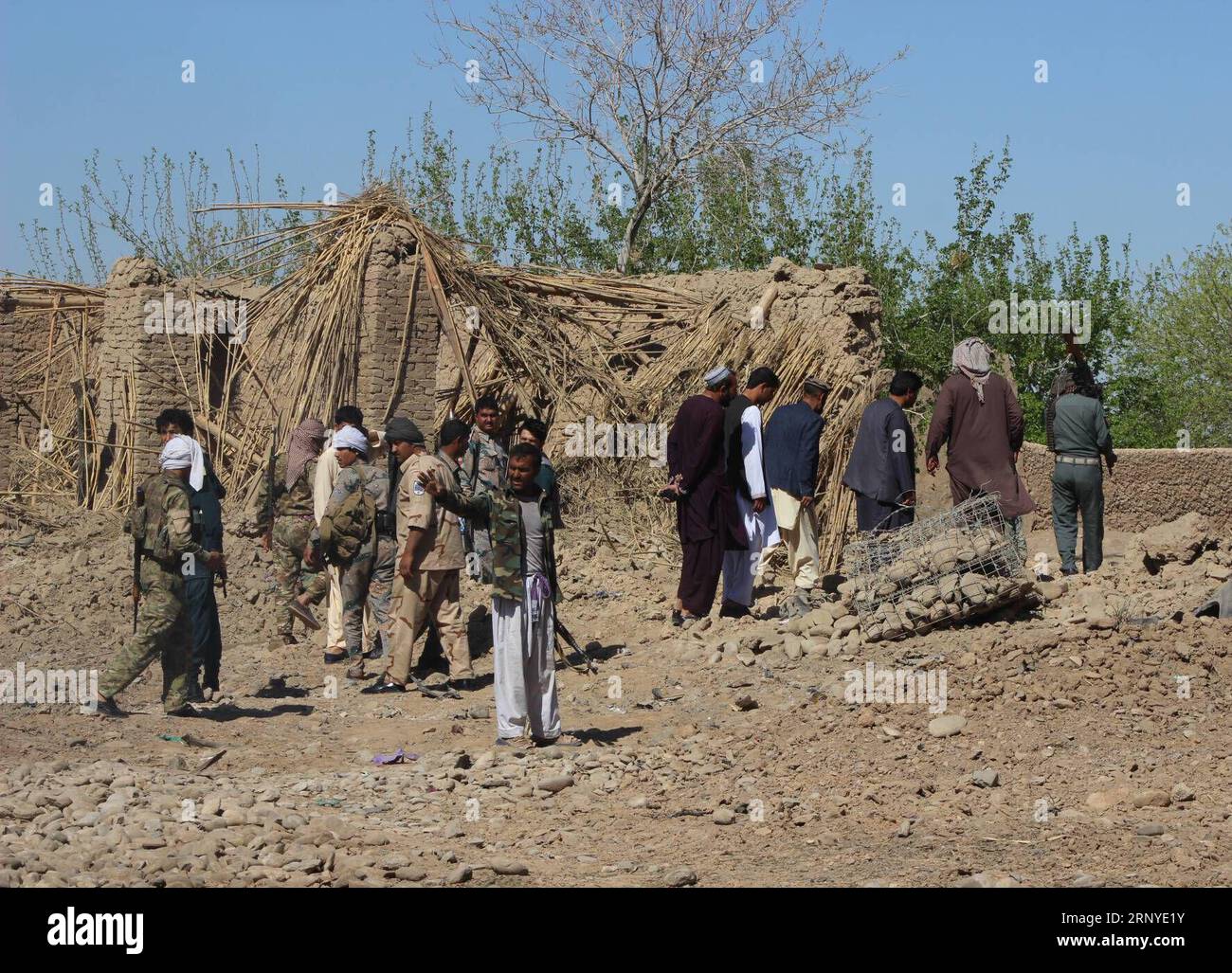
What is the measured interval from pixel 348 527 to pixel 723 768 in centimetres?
319

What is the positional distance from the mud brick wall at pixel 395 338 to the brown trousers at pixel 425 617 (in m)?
3.22

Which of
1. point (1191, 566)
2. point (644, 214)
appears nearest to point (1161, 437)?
point (644, 214)

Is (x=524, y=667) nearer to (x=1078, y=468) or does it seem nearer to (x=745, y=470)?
(x=745, y=470)

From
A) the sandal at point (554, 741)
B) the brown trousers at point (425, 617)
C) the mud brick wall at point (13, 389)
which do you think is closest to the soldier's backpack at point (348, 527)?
the brown trousers at point (425, 617)

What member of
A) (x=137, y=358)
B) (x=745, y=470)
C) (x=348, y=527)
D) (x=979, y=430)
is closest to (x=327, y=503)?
(x=348, y=527)

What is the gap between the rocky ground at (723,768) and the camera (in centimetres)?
571

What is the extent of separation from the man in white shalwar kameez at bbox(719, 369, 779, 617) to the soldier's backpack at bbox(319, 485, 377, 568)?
2.33 m

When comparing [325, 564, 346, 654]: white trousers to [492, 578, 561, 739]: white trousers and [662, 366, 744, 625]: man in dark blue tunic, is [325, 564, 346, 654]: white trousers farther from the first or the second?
[492, 578, 561, 739]: white trousers

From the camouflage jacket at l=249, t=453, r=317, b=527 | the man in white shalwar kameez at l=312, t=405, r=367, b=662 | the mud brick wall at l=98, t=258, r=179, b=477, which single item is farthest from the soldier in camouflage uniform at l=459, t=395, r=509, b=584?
the mud brick wall at l=98, t=258, r=179, b=477

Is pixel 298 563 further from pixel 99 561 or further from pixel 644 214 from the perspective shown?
pixel 644 214

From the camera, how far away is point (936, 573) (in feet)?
29.0

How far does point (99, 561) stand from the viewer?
42.5 ft

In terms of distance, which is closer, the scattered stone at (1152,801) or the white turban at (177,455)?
the scattered stone at (1152,801)

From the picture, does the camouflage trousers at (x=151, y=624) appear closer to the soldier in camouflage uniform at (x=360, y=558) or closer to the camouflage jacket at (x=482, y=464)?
the soldier in camouflage uniform at (x=360, y=558)
